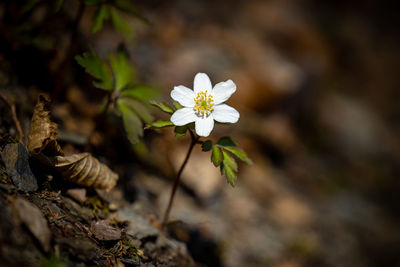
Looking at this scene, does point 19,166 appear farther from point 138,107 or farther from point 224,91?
point 224,91

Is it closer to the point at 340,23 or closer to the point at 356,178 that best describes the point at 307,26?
the point at 340,23

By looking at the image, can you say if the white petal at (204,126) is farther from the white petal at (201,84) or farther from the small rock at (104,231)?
the small rock at (104,231)

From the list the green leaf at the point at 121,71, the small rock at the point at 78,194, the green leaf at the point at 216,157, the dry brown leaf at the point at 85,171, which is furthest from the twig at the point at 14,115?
the green leaf at the point at 216,157

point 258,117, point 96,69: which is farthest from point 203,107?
point 258,117

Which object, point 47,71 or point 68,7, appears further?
point 68,7

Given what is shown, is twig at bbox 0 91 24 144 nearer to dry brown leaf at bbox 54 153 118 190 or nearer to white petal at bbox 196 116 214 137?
dry brown leaf at bbox 54 153 118 190

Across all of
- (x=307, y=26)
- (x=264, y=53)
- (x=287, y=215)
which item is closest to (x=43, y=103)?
(x=287, y=215)
